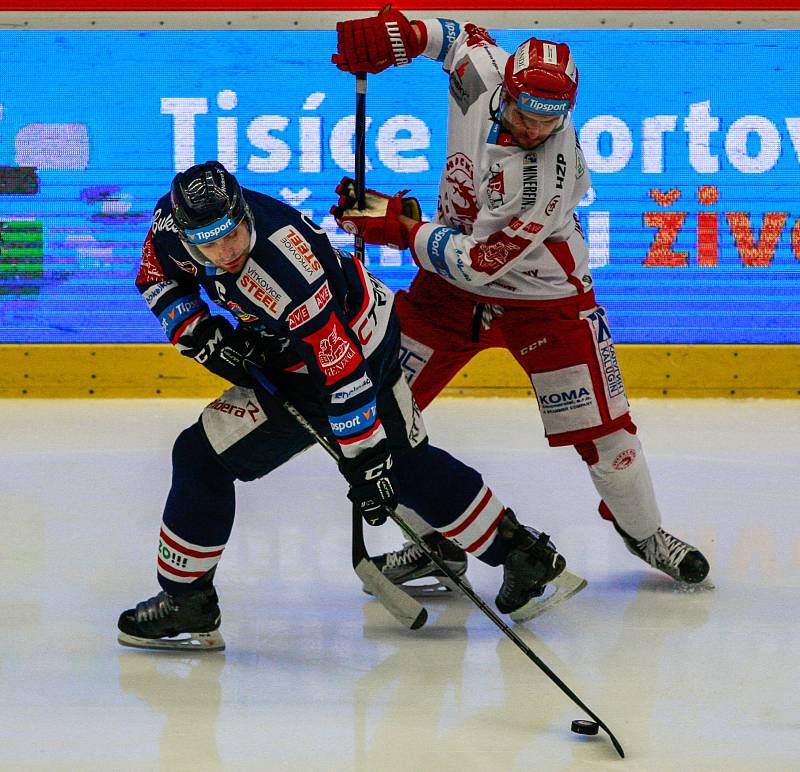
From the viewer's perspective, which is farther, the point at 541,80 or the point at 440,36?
the point at 440,36

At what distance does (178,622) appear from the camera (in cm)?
249

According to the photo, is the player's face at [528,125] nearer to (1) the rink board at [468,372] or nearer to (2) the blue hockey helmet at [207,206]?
(2) the blue hockey helmet at [207,206]

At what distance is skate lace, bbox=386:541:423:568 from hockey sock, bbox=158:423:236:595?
66cm

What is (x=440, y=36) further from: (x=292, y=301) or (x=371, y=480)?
(x=371, y=480)

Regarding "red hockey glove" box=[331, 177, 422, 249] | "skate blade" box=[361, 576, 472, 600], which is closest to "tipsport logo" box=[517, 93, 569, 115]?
"red hockey glove" box=[331, 177, 422, 249]

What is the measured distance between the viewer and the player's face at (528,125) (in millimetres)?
2717

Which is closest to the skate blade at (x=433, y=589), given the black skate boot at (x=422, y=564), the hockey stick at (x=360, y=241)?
the black skate boot at (x=422, y=564)

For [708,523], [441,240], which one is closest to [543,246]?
[441,240]

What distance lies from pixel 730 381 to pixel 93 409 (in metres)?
2.76

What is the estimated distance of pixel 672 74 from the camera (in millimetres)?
5668

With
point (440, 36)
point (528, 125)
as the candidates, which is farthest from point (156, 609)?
point (440, 36)

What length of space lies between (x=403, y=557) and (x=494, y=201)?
2.93ft

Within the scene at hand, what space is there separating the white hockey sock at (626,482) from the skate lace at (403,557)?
47 centimetres

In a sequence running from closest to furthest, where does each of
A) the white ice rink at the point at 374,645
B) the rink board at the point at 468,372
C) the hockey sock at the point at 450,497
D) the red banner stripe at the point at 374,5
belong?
the white ice rink at the point at 374,645, the hockey sock at the point at 450,497, the rink board at the point at 468,372, the red banner stripe at the point at 374,5
